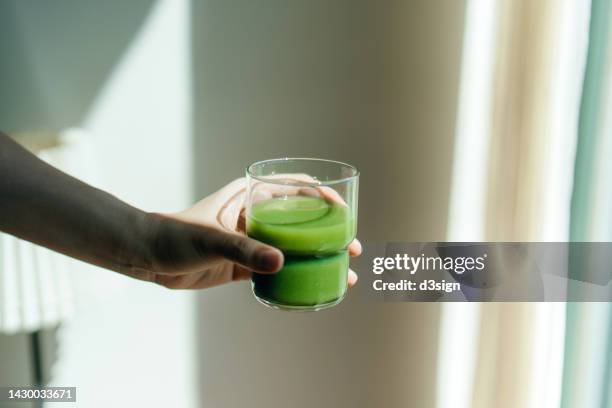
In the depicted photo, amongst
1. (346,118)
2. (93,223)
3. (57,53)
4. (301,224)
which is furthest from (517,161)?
(57,53)

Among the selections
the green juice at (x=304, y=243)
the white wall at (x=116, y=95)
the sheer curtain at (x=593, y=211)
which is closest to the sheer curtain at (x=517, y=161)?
the sheer curtain at (x=593, y=211)

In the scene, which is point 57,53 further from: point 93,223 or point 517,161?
point 517,161

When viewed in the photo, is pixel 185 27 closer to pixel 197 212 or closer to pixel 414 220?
pixel 197 212

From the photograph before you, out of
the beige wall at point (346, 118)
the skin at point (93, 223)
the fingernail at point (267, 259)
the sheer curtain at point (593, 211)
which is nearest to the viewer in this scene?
the fingernail at point (267, 259)

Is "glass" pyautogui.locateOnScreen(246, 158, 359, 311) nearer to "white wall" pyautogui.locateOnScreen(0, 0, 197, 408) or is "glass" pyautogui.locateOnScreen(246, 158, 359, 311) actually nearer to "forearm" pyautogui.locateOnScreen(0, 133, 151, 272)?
"forearm" pyautogui.locateOnScreen(0, 133, 151, 272)

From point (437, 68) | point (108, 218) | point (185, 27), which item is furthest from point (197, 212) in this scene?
point (437, 68)

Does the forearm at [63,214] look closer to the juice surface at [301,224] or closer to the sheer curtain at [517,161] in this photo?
the juice surface at [301,224]

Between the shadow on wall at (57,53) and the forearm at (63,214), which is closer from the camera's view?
the forearm at (63,214)

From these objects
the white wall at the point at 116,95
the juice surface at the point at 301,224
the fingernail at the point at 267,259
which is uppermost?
the white wall at the point at 116,95
